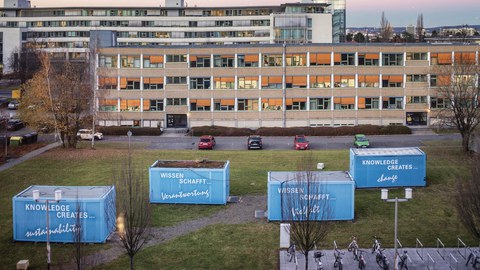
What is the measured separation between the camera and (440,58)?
83000mm

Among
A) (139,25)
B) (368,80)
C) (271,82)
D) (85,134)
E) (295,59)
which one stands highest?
(139,25)

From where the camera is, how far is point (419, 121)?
84.5 m

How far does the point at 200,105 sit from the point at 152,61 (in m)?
8.47

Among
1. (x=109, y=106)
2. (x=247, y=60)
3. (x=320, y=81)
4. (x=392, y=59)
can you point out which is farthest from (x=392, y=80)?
(x=109, y=106)

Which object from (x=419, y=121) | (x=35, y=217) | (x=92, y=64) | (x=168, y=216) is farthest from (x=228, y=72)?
(x=35, y=217)

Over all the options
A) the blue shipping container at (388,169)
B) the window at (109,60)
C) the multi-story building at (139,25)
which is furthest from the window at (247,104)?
the multi-story building at (139,25)

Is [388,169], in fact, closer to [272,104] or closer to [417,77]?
[272,104]

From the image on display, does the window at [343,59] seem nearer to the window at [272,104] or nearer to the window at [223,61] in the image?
the window at [272,104]

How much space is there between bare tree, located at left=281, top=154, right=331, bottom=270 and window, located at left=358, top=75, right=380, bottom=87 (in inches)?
1870

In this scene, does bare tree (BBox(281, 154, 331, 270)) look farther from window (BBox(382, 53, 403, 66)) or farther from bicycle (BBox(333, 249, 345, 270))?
window (BBox(382, 53, 403, 66))

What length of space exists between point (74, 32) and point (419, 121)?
89.1 metres

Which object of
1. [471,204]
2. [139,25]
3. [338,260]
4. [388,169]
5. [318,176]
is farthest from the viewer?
[139,25]

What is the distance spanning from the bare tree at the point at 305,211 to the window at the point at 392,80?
4855 centimetres

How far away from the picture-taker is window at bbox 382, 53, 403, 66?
271ft
